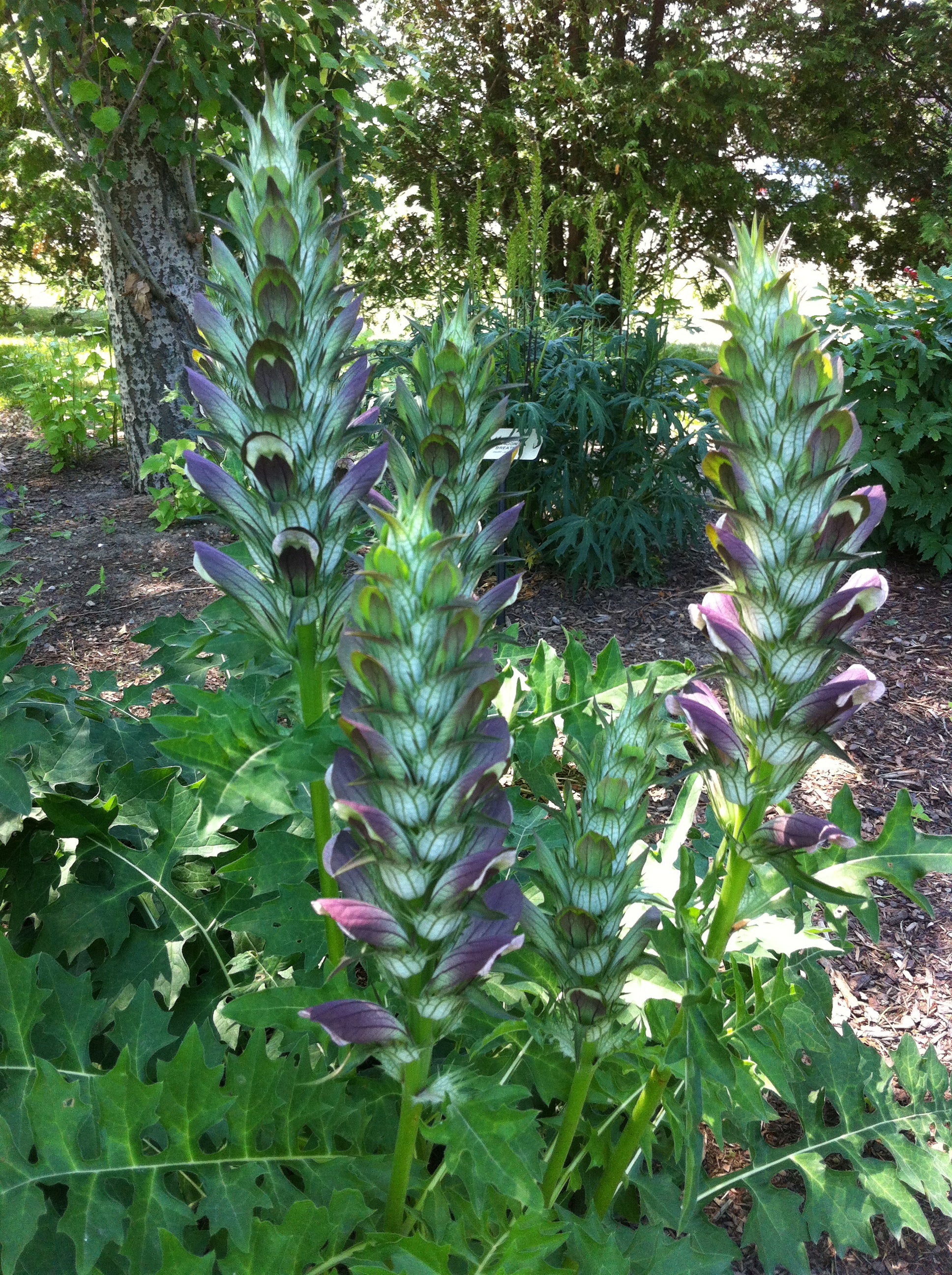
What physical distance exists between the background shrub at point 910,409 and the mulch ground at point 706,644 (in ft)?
1.22

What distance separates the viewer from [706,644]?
470 cm

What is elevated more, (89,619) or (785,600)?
(785,600)

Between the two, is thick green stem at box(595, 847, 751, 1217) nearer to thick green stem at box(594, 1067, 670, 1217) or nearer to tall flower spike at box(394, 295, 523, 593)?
thick green stem at box(594, 1067, 670, 1217)

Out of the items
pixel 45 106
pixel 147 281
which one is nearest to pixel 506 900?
pixel 147 281

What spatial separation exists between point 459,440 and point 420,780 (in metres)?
0.60

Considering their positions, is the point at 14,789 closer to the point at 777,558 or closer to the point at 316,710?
the point at 316,710

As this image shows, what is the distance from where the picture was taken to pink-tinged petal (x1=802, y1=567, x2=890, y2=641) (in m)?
1.16

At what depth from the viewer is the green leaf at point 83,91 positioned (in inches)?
200

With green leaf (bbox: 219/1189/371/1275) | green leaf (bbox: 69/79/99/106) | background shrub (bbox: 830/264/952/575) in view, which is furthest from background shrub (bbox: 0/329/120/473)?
green leaf (bbox: 219/1189/371/1275)

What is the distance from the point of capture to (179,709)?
259 cm

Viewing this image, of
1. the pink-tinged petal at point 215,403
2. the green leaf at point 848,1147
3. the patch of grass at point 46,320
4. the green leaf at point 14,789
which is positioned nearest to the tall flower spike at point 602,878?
the green leaf at point 848,1147

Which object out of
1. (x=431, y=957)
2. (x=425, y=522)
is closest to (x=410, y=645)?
(x=425, y=522)

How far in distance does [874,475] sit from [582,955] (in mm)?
5450

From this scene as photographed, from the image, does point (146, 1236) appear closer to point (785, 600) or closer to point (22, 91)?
point (785, 600)
